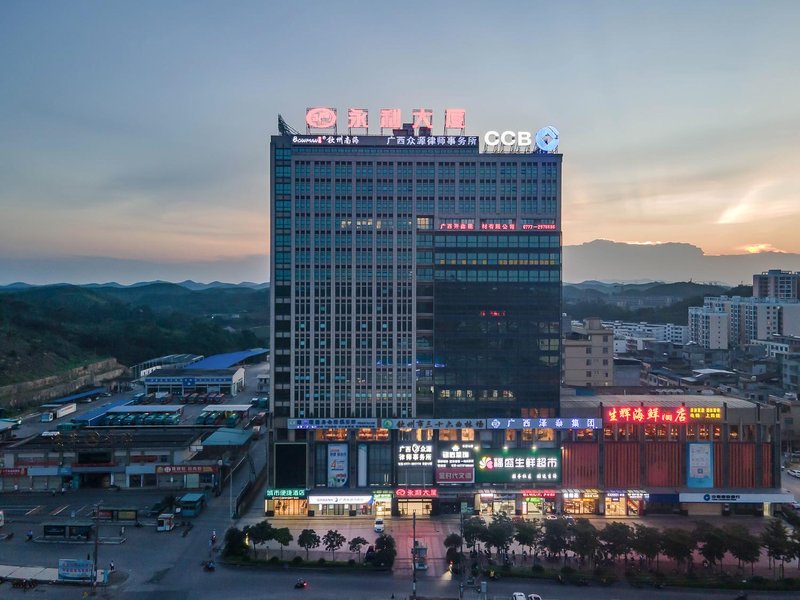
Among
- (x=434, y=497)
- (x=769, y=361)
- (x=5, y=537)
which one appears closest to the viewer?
(x=5, y=537)

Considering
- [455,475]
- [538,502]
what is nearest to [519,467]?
[538,502]

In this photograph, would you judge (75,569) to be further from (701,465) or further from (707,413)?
(707,413)

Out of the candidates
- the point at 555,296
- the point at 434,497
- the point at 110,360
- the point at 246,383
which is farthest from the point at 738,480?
the point at 110,360

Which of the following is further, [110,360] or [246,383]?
[110,360]

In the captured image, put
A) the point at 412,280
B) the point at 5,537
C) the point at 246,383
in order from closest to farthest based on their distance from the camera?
the point at 5,537, the point at 412,280, the point at 246,383

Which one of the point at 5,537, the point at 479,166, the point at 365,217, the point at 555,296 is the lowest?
the point at 5,537

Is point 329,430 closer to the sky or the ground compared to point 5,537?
closer to the sky

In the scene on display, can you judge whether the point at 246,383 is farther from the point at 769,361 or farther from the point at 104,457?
the point at 769,361
